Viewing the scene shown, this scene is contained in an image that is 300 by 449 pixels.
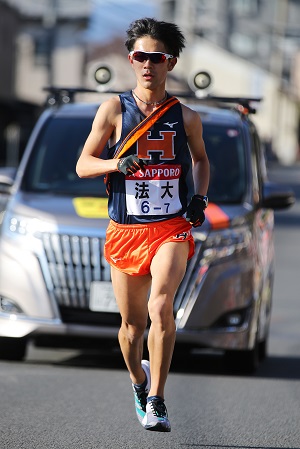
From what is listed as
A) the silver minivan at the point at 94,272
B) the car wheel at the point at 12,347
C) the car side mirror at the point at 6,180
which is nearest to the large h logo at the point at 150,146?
the silver minivan at the point at 94,272

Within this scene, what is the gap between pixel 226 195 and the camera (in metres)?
9.89

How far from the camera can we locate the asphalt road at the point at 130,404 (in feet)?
22.0

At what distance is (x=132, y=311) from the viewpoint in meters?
6.62

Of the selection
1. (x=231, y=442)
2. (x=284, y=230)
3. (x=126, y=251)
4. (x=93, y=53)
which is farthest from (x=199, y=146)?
(x=93, y=53)

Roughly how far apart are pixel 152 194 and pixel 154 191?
0.06 feet

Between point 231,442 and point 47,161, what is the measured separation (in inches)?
158

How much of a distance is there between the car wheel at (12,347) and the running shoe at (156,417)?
126 inches

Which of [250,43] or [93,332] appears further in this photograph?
[250,43]

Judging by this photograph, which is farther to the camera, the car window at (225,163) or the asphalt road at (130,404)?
the car window at (225,163)

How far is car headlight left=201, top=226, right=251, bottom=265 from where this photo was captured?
9.09m

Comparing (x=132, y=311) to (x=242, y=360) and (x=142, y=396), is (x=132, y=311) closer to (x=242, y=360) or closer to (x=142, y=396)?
(x=142, y=396)

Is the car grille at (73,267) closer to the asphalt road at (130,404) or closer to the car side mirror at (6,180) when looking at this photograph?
the asphalt road at (130,404)

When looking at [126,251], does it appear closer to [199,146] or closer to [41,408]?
[199,146]

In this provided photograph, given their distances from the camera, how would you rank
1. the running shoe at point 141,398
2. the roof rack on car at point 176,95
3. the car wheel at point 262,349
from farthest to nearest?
the car wheel at point 262,349 → the roof rack on car at point 176,95 → the running shoe at point 141,398
